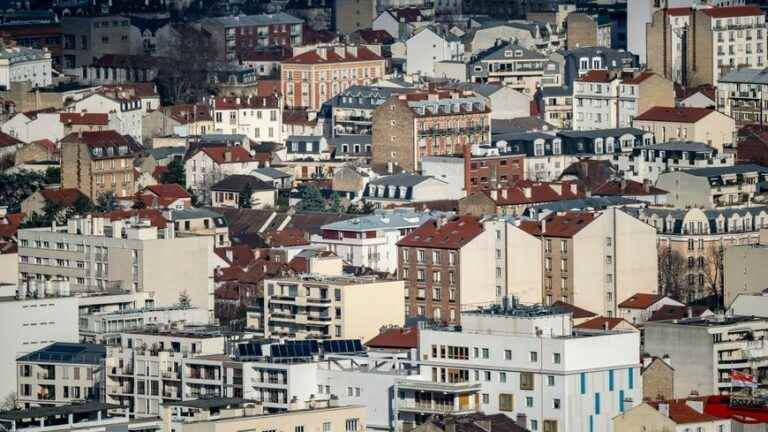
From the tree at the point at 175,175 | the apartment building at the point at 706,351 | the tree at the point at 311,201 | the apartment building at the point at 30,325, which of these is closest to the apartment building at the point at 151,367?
the apartment building at the point at 30,325

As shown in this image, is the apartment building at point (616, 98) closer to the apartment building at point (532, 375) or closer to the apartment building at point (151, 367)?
the apartment building at point (151, 367)

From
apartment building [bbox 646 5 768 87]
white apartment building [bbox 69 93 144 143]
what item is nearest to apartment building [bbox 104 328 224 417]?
white apartment building [bbox 69 93 144 143]

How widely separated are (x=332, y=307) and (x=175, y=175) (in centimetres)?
2714

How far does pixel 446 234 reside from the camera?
83875mm

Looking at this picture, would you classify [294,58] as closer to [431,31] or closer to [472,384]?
[431,31]

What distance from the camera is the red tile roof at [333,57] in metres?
118

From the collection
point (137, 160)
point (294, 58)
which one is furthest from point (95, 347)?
point (294, 58)

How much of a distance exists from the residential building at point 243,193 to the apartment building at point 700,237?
12262 mm

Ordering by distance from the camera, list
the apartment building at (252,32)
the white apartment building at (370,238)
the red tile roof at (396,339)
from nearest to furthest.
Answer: the red tile roof at (396,339), the white apartment building at (370,238), the apartment building at (252,32)

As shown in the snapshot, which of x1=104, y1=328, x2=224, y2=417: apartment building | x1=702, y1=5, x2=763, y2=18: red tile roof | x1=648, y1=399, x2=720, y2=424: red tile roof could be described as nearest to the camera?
x1=648, y1=399, x2=720, y2=424: red tile roof

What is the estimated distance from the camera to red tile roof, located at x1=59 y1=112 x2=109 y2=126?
10838 cm

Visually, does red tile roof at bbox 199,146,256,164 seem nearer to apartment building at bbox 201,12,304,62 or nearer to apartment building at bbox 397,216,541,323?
apartment building at bbox 397,216,541,323

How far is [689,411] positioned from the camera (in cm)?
6600

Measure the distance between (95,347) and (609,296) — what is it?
14614mm
